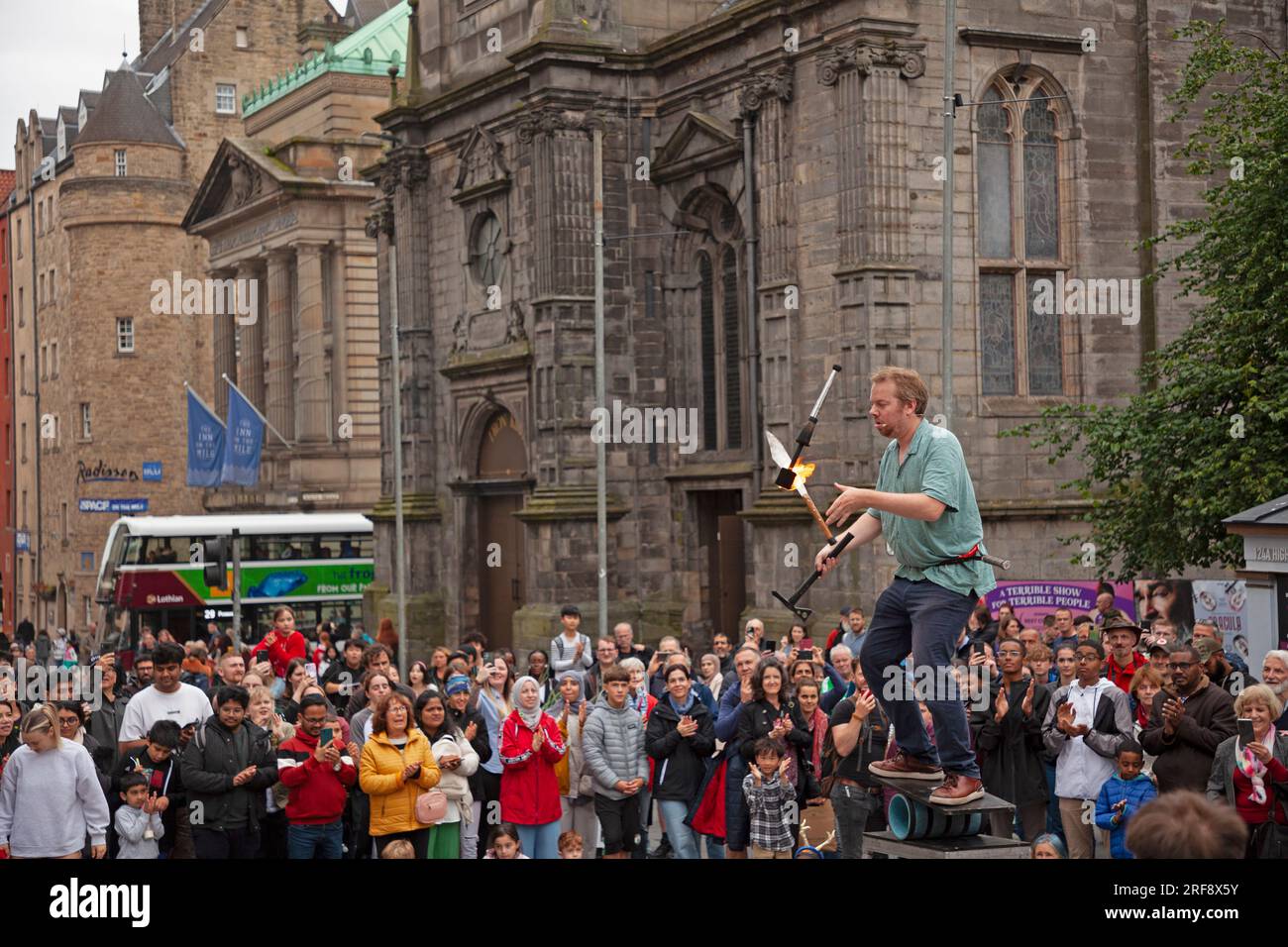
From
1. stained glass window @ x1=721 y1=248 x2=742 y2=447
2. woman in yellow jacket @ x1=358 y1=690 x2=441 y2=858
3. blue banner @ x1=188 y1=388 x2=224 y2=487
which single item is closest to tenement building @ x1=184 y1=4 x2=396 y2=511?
blue banner @ x1=188 y1=388 x2=224 y2=487

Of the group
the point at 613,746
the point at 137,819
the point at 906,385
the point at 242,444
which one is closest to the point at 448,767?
the point at 613,746

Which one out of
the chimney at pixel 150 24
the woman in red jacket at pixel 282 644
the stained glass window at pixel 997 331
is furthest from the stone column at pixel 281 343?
the woman in red jacket at pixel 282 644

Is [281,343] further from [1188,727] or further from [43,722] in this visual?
[1188,727]

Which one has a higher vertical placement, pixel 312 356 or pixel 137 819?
pixel 312 356

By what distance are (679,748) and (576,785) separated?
990 mm

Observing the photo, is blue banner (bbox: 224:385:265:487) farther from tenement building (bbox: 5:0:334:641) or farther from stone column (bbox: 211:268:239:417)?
tenement building (bbox: 5:0:334:641)

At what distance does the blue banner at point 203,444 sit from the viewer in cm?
4950

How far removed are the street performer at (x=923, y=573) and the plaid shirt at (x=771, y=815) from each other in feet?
16.5

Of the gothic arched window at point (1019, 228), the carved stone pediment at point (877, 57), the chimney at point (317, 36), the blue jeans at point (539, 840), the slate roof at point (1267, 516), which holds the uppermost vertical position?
the chimney at point (317, 36)

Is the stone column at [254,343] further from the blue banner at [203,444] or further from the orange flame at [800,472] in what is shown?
the orange flame at [800,472]

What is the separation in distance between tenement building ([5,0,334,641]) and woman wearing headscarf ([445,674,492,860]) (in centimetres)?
5283

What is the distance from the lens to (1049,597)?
74.0 ft
